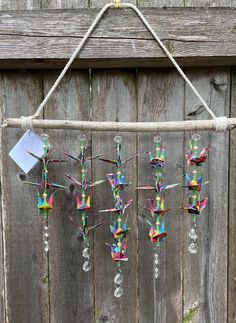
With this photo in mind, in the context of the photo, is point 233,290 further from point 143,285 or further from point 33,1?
point 33,1

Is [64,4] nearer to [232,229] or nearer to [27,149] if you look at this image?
[27,149]

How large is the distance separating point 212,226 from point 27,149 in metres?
0.54

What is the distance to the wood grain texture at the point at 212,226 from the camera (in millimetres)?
1104

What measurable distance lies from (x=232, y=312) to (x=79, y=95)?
0.74 m

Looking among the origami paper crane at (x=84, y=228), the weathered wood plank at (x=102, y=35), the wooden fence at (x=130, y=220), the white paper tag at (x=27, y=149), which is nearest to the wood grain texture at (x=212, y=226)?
the wooden fence at (x=130, y=220)

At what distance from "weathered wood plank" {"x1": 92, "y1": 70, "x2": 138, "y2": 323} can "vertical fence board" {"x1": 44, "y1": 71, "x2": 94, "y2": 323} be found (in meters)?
0.03

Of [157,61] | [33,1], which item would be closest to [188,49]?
[157,61]

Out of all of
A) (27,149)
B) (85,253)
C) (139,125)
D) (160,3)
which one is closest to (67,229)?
(85,253)

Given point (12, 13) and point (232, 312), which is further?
point (232, 312)

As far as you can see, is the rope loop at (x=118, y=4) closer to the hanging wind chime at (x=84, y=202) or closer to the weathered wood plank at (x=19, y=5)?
the weathered wood plank at (x=19, y=5)

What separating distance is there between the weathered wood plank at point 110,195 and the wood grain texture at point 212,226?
147mm

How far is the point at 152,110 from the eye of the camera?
1095 mm

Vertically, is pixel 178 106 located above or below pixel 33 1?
below

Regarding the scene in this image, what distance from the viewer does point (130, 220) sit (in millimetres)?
1110
